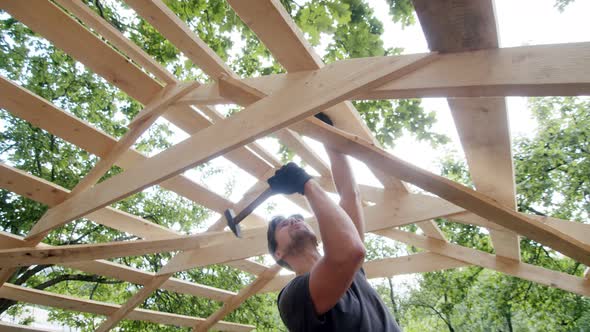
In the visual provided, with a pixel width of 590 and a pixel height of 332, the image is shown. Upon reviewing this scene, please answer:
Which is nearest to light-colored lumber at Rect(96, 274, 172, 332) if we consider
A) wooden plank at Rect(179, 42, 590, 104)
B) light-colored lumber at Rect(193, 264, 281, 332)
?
light-colored lumber at Rect(193, 264, 281, 332)

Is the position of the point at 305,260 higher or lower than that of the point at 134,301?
lower

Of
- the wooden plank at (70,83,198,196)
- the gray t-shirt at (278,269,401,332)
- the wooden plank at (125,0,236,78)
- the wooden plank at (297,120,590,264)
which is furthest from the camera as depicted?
the wooden plank at (70,83,198,196)

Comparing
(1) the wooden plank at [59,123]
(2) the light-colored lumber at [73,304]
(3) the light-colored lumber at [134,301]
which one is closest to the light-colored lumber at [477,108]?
(1) the wooden plank at [59,123]

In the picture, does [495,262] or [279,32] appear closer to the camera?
[279,32]

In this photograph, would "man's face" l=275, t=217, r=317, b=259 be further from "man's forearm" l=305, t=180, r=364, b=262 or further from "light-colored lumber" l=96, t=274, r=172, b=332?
"light-colored lumber" l=96, t=274, r=172, b=332

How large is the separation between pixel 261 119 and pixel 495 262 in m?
3.01

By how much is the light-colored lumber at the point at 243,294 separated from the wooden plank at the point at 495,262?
1.65m

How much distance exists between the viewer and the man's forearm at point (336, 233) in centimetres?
123

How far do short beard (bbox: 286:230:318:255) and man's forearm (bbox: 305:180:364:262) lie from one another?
16.3 inches

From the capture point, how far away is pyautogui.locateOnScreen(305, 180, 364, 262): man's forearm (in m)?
1.23

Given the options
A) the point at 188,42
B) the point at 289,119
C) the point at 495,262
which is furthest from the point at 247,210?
the point at 495,262

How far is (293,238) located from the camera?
1.79 m

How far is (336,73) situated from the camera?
145 centimetres

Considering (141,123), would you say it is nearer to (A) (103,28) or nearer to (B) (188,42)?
(A) (103,28)
